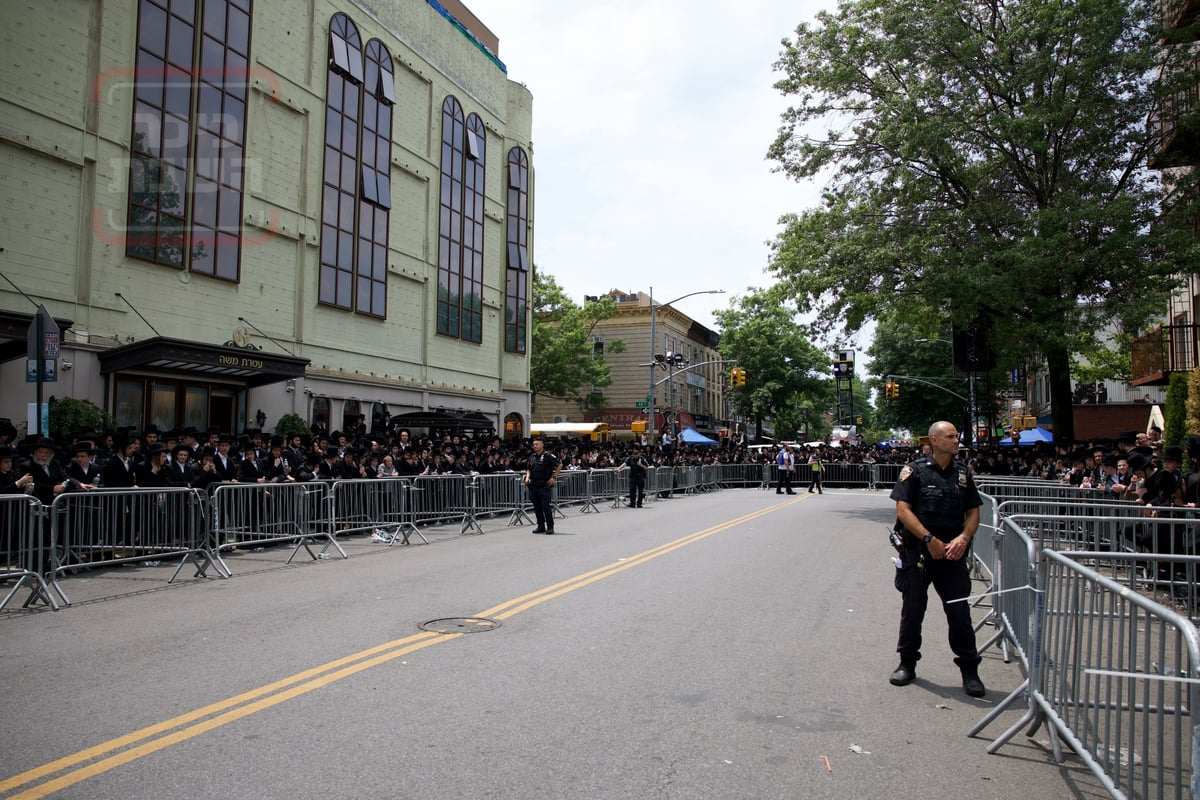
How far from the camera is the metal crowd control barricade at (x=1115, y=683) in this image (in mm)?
3209

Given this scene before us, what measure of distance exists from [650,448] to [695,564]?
19623 millimetres

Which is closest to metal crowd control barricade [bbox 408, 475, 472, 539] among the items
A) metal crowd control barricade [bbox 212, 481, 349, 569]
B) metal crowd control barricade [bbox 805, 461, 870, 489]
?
metal crowd control barricade [bbox 212, 481, 349, 569]

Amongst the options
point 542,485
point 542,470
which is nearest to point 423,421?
point 542,470

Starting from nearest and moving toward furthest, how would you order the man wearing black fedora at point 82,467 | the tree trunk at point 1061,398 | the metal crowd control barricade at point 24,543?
1. the metal crowd control barricade at point 24,543
2. the man wearing black fedora at point 82,467
3. the tree trunk at point 1061,398

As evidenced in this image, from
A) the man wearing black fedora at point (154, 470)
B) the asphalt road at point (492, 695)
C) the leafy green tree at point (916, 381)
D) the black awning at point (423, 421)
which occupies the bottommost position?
the asphalt road at point (492, 695)

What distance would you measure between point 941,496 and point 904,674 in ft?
4.22

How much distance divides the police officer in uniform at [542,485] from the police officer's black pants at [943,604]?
10.3 metres

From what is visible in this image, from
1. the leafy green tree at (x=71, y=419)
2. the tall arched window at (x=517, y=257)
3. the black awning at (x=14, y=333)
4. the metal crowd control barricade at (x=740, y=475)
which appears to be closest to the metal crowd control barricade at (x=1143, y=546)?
the leafy green tree at (x=71, y=419)

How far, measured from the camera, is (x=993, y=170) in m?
22.6

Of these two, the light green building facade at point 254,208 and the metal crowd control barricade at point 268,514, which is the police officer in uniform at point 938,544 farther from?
the light green building facade at point 254,208

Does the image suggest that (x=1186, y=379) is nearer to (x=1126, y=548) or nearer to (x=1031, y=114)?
(x=1031, y=114)

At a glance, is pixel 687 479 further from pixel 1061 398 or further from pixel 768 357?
pixel 768 357

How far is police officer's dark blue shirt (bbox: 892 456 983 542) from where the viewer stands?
6188 millimetres

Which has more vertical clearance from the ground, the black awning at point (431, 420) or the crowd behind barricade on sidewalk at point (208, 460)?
the black awning at point (431, 420)
